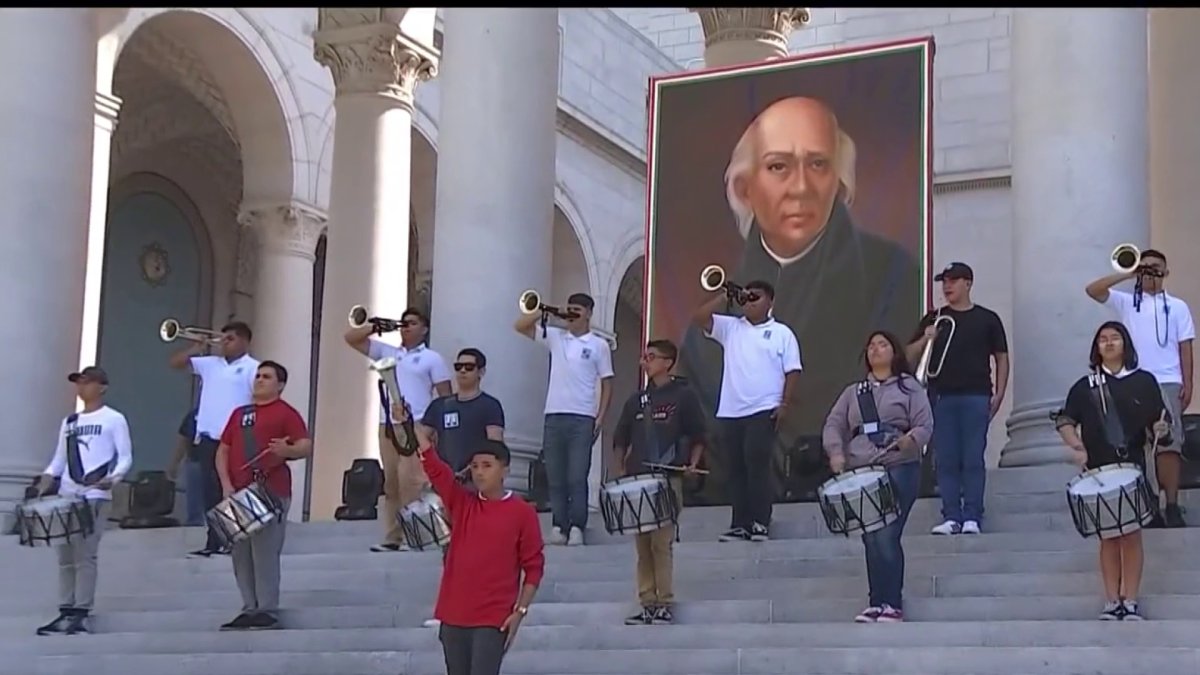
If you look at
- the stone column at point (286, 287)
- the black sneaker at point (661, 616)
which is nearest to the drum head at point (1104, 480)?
the black sneaker at point (661, 616)

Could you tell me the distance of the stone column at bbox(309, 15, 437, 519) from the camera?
2109 cm

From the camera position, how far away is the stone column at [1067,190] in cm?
1326

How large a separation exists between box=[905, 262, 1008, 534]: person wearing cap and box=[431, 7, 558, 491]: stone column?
14.1 feet

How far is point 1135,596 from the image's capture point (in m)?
9.85

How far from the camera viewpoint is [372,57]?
2123cm

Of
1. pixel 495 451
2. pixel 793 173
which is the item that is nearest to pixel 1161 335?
pixel 495 451

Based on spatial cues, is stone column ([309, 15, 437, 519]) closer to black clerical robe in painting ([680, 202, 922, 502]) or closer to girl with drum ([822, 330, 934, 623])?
black clerical robe in painting ([680, 202, 922, 502])

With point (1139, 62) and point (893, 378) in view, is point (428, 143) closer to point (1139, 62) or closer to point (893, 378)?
point (1139, 62)

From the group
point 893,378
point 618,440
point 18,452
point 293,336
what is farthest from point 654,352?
point 293,336

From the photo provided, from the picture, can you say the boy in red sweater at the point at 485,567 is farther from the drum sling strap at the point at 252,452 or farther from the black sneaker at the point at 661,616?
the drum sling strap at the point at 252,452

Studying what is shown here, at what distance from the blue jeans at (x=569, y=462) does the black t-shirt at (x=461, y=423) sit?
75cm

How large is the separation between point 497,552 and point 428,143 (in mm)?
→ 19066

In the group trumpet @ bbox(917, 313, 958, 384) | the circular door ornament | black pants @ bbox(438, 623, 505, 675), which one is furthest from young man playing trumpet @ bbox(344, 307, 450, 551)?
the circular door ornament

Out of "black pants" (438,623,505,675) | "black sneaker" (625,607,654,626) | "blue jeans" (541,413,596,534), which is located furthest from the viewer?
"blue jeans" (541,413,596,534)
